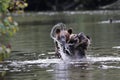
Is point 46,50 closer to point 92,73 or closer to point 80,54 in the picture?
point 80,54

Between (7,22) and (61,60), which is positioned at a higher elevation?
(7,22)

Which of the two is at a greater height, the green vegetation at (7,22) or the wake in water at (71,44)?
the green vegetation at (7,22)

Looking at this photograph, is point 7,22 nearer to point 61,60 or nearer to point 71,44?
point 71,44

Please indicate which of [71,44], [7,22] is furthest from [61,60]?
[7,22]

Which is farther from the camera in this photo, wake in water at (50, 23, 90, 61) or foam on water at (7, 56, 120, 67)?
wake in water at (50, 23, 90, 61)

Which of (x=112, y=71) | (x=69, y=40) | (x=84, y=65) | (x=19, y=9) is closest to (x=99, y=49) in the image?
(x=69, y=40)

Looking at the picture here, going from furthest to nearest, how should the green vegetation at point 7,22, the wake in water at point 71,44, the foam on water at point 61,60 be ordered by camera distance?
1. the wake in water at point 71,44
2. the foam on water at point 61,60
3. the green vegetation at point 7,22

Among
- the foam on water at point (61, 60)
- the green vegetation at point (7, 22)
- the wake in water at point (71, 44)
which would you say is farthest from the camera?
the wake in water at point (71, 44)

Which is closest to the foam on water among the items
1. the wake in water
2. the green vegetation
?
the wake in water

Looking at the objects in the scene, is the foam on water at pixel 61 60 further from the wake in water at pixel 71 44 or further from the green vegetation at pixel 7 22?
the green vegetation at pixel 7 22

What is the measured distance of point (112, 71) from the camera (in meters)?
15.6

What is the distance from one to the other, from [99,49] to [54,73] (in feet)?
28.2

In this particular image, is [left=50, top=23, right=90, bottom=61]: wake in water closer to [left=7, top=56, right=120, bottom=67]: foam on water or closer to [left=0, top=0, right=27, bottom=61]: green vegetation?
[left=7, top=56, right=120, bottom=67]: foam on water

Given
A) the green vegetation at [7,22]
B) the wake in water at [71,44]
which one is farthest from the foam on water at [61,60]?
the green vegetation at [7,22]
